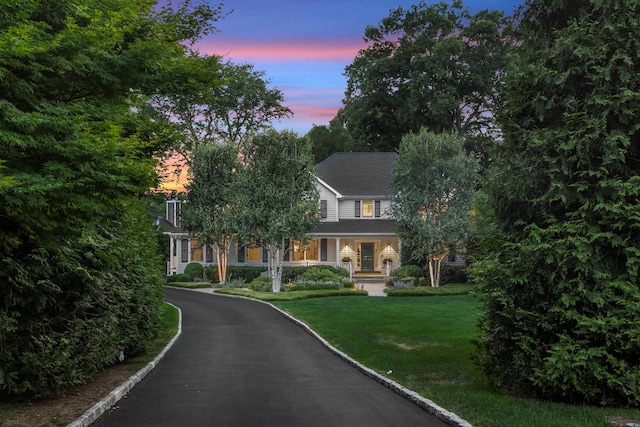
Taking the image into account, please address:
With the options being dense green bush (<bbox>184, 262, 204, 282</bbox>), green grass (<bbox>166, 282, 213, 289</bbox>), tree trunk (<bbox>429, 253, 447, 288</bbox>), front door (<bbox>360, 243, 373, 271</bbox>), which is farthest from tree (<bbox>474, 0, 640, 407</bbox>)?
dense green bush (<bbox>184, 262, 204, 282</bbox>)

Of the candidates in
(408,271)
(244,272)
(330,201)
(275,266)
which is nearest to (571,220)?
(275,266)

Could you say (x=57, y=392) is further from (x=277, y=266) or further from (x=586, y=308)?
(x=277, y=266)

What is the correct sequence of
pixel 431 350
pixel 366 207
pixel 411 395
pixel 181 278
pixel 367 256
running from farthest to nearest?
pixel 366 207 < pixel 367 256 < pixel 181 278 < pixel 431 350 < pixel 411 395

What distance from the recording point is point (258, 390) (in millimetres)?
11734

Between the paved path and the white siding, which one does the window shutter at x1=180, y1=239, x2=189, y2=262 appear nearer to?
the white siding

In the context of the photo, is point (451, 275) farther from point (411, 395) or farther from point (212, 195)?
point (411, 395)

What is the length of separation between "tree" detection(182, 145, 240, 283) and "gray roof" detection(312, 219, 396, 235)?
278 inches

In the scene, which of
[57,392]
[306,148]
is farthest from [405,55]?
[57,392]

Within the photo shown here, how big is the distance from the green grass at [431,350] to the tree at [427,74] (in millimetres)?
30279

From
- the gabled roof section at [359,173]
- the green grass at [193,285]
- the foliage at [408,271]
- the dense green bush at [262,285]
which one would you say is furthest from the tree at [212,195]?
the foliage at [408,271]

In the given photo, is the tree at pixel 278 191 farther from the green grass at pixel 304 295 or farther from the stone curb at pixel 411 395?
the stone curb at pixel 411 395

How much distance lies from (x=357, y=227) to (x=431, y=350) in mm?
29275

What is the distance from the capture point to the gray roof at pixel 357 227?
44303 mm

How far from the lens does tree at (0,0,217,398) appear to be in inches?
258
